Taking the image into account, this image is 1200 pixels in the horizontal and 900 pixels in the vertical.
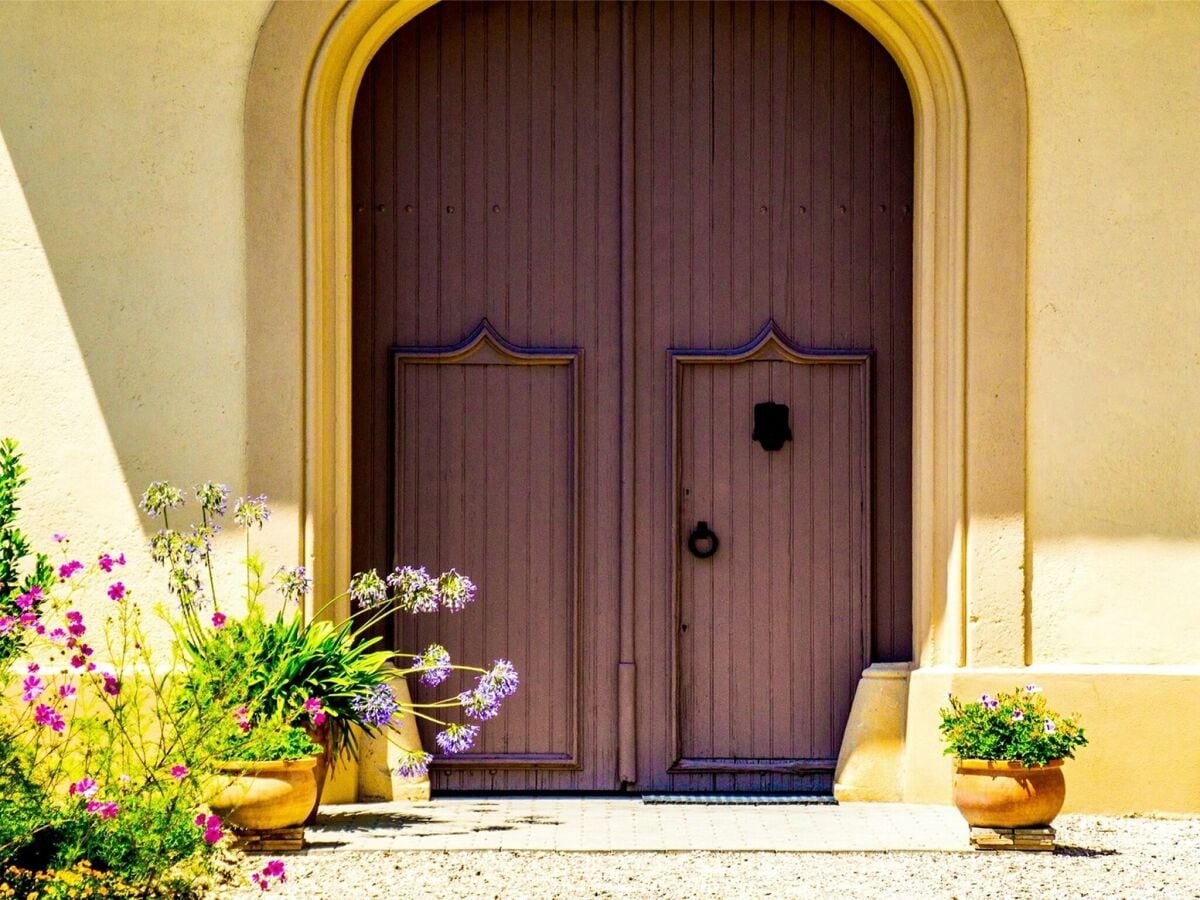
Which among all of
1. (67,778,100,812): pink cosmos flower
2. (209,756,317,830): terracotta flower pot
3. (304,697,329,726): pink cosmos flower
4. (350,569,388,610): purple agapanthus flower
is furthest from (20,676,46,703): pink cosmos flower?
(350,569,388,610): purple agapanthus flower

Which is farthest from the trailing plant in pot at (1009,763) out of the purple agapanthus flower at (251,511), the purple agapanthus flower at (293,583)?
the purple agapanthus flower at (251,511)

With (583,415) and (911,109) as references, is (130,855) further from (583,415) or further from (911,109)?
(911,109)

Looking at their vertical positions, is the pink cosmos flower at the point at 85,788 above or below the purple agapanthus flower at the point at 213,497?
below

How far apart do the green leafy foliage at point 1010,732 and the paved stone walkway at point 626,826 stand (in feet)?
1.21

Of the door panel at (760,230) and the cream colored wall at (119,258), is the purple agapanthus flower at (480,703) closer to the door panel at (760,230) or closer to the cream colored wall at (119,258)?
the door panel at (760,230)

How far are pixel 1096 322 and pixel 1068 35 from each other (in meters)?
1.15

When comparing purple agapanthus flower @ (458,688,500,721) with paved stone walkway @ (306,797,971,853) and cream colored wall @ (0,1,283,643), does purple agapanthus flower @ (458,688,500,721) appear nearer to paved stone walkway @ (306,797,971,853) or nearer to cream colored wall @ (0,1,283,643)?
paved stone walkway @ (306,797,971,853)

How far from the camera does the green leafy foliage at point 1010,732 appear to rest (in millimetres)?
6477

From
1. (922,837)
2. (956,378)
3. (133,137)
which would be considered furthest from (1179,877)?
(133,137)

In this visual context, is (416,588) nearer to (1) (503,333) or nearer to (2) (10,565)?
(1) (503,333)

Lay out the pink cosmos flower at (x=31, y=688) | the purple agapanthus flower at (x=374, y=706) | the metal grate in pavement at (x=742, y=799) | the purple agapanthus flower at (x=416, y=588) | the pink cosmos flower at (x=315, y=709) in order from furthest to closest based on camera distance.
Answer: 1. the metal grate in pavement at (x=742, y=799)
2. the purple agapanthus flower at (x=416, y=588)
3. the purple agapanthus flower at (x=374, y=706)
4. the pink cosmos flower at (x=315, y=709)
5. the pink cosmos flower at (x=31, y=688)

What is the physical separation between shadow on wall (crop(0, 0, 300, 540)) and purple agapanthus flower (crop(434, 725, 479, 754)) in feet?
3.28

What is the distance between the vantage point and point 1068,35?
7.34 metres

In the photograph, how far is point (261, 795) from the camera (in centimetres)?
640
